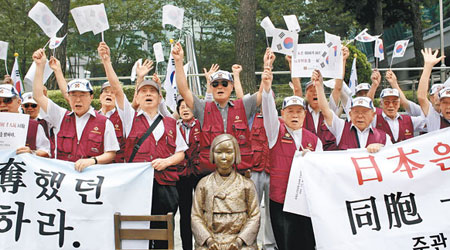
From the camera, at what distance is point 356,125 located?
512cm

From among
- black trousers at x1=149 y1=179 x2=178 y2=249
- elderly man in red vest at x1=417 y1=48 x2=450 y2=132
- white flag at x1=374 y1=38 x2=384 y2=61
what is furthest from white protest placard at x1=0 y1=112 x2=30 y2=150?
white flag at x1=374 y1=38 x2=384 y2=61

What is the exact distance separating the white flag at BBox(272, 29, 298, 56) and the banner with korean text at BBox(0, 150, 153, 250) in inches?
86.4

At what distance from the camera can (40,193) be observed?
457 cm

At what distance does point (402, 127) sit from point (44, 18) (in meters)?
5.03

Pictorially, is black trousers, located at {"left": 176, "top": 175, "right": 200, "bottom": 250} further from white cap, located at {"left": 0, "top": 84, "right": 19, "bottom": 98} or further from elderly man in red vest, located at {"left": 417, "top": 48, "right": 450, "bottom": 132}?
elderly man in red vest, located at {"left": 417, "top": 48, "right": 450, "bottom": 132}

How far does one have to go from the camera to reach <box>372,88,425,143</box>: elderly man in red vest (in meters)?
5.75

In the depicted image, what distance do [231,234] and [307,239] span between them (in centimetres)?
111

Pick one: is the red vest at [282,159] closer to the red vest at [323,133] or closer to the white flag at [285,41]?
the red vest at [323,133]

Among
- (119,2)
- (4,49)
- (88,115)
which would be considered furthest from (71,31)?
(88,115)

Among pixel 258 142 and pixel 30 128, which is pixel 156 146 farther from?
pixel 30 128

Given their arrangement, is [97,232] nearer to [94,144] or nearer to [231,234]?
[94,144]

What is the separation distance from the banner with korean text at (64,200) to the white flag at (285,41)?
86.4 inches

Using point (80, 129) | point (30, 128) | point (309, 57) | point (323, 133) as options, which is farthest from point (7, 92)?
point (323, 133)

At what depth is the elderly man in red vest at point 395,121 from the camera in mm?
5746
